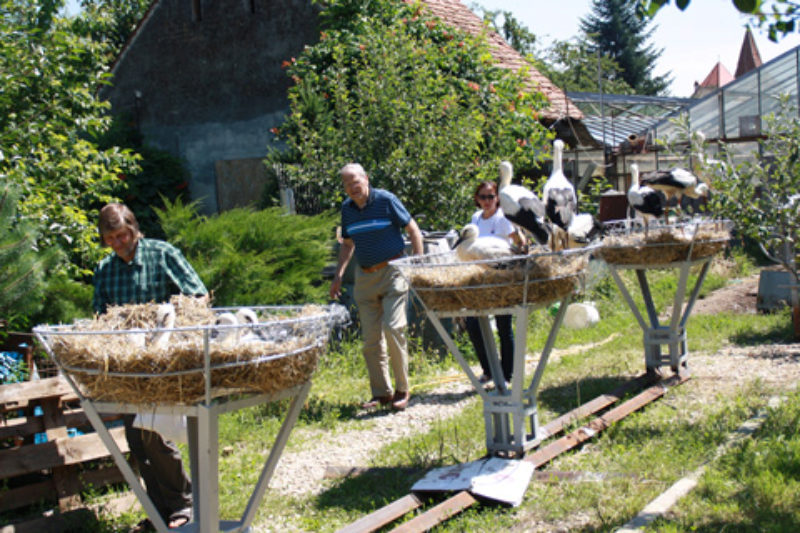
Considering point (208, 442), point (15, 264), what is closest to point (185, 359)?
point (208, 442)

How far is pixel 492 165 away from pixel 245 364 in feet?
25.2

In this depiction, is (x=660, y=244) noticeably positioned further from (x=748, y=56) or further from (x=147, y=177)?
(x=748, y=56)

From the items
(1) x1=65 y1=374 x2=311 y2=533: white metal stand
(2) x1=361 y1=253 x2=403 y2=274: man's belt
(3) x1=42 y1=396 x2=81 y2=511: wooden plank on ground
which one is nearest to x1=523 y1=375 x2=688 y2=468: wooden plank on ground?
(1) x1=65 y1=374 x2=311 y2=533: white metal stand

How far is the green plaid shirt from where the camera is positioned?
4.41 m

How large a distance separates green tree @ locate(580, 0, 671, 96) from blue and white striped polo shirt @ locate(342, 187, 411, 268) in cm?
5146

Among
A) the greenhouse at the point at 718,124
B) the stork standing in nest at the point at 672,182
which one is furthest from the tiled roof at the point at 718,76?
the stork standing in nest at the point at 672,182

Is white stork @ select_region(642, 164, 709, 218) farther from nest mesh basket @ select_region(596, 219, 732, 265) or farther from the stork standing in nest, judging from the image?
nest mesh basket @ select_region(596, 219, 732, 265)

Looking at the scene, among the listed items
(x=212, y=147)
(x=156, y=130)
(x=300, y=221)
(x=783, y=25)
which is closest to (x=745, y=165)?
(x=783, y=25)

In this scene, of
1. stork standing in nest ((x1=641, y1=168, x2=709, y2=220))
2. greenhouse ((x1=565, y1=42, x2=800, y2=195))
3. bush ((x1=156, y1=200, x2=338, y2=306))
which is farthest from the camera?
greenhouse ((x1=565, y1=42, x2=800, y2=195))

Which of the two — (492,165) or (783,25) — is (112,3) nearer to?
(492,165)

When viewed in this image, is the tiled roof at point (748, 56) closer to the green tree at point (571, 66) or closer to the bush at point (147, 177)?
the green tree at point (571, 66)

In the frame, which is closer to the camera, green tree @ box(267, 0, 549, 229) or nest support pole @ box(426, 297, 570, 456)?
nest support pole @ box(426, 297, 570, 456)

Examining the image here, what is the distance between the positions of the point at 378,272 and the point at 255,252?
2128 mm

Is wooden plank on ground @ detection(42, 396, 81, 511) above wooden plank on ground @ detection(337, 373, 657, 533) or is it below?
above
